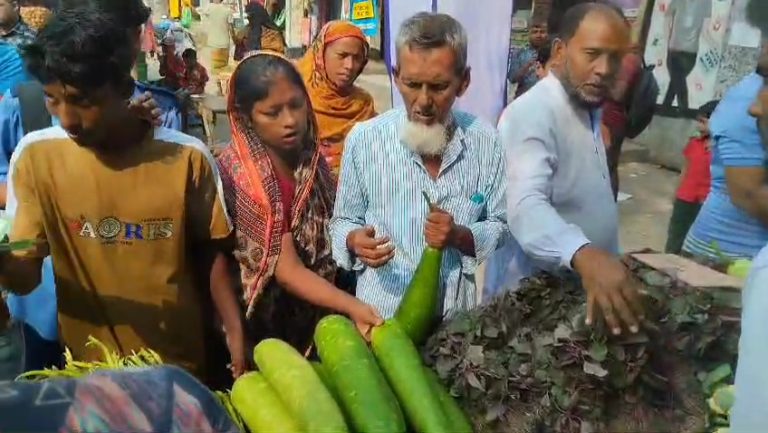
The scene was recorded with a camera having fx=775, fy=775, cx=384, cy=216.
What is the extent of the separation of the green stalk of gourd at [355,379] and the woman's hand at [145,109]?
72 centimetres

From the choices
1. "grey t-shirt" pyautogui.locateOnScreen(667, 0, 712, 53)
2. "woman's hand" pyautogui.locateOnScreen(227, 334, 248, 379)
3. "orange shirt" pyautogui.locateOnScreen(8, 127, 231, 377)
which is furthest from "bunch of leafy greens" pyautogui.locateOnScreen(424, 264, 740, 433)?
Result: "grey t-shirt" pyautogui.locateOnScreen(667, 0, 712, 53)

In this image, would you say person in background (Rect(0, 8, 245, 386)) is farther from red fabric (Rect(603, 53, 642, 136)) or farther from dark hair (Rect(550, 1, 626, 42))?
A: red fabric (Rect(603, 53, 642, 136))

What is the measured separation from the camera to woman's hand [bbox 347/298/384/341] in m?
1.80

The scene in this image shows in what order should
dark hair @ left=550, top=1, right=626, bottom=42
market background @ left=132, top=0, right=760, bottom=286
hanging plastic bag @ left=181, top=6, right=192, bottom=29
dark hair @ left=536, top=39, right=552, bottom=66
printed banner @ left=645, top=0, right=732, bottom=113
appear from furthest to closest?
hanging plastic bag @ left=181, top=6, right=192, bottom=29 → printed banner @ left=645, top=0, right=732, bottom=113 → market background @ left=132, top=0, right=760, bottom=286 → dark hair @ left=536, top=39, right=552, bottom=66 → dark hair @ left=550, top=1, right=626, bottom=42

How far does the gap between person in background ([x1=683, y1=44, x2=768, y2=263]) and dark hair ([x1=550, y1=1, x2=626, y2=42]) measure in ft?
1.26

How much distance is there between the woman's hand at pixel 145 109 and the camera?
77.1 inches

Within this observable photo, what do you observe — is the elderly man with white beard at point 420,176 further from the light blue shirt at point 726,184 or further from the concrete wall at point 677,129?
the concrete wall at point 677,129

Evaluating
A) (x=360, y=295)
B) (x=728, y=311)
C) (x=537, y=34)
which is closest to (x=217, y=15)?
(x=537, y=34)

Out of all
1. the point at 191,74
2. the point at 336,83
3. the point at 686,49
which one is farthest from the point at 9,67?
the point at 191,74

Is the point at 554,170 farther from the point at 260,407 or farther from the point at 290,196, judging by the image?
the point at 260,407

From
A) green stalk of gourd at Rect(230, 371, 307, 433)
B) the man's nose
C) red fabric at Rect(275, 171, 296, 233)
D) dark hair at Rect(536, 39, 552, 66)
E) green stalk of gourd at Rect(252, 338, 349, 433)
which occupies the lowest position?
green stalk of gourd at Rect(230, 371, 307, 433)

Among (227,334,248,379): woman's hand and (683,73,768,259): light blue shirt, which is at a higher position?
(683,73,768,259): light blue shirt

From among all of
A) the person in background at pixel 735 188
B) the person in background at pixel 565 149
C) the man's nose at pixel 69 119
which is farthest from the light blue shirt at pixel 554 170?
the man's nose at pixel 69 119

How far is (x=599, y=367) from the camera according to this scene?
146 centimetres
